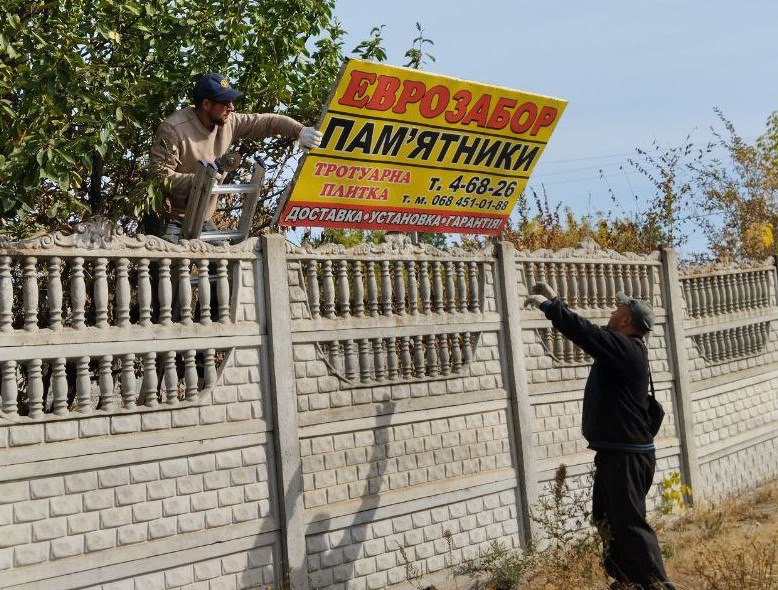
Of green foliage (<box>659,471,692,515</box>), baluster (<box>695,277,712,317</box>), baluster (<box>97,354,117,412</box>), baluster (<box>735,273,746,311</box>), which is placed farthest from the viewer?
baluster (<box>735,273,746,311</box>)

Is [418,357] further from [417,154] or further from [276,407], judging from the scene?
[417,154]

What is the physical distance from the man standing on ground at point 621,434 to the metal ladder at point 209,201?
2.15 metres

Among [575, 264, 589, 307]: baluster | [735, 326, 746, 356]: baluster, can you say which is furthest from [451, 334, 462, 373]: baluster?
[735, 326, 746, 356]: baluster

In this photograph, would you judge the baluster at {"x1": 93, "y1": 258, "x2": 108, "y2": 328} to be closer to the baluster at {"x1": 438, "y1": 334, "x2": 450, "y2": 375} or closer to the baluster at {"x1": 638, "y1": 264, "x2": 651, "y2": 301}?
the baluster at {"x1": 438, "y1": 334, "x2": 450, "y2": 375}

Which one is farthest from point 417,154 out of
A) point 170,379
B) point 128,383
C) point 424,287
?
point 128,383

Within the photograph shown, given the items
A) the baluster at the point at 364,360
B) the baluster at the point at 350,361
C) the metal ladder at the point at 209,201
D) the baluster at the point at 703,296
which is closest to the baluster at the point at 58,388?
the metal ladder at the point at 209,201

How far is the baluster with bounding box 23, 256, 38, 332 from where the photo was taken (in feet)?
17.4

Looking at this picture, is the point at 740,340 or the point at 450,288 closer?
the point at 450,288

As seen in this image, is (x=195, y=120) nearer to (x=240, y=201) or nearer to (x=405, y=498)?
(x=240, y=201)

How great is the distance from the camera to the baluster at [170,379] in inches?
231

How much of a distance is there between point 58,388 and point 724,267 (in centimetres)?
817

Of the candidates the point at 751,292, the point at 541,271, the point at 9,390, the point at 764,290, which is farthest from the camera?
the point at 764,290

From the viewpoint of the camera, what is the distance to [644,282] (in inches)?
391

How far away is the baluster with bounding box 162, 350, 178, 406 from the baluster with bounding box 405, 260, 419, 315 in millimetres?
2162
